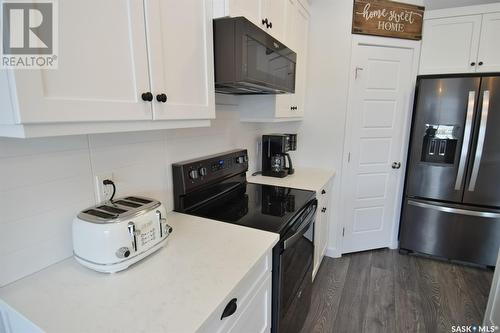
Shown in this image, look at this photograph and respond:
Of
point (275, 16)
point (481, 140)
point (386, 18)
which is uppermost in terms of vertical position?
point (386, 18)

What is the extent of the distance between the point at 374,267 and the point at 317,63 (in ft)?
6.80

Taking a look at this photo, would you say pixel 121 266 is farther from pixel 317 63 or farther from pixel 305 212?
pixel 317 63

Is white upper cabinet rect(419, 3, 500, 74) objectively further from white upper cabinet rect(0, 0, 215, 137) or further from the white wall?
the white wall

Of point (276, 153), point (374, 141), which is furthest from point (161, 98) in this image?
point (374, 141)

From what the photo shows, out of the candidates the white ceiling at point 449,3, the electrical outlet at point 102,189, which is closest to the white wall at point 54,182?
the electrical outlet at point 102,189

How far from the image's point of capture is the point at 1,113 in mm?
614

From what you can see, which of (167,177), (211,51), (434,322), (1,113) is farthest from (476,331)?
(1,113)

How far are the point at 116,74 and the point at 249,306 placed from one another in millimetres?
956

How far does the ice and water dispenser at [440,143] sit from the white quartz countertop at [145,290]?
217cm

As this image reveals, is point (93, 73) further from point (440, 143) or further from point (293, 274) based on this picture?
point (440, 143)

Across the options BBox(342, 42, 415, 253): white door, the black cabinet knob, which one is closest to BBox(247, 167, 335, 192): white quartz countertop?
BBox(342, 42, 415, 253): white door

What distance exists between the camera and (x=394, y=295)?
2156 millimetres

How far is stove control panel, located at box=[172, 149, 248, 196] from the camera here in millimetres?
1416

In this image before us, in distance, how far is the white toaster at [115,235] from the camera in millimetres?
865
